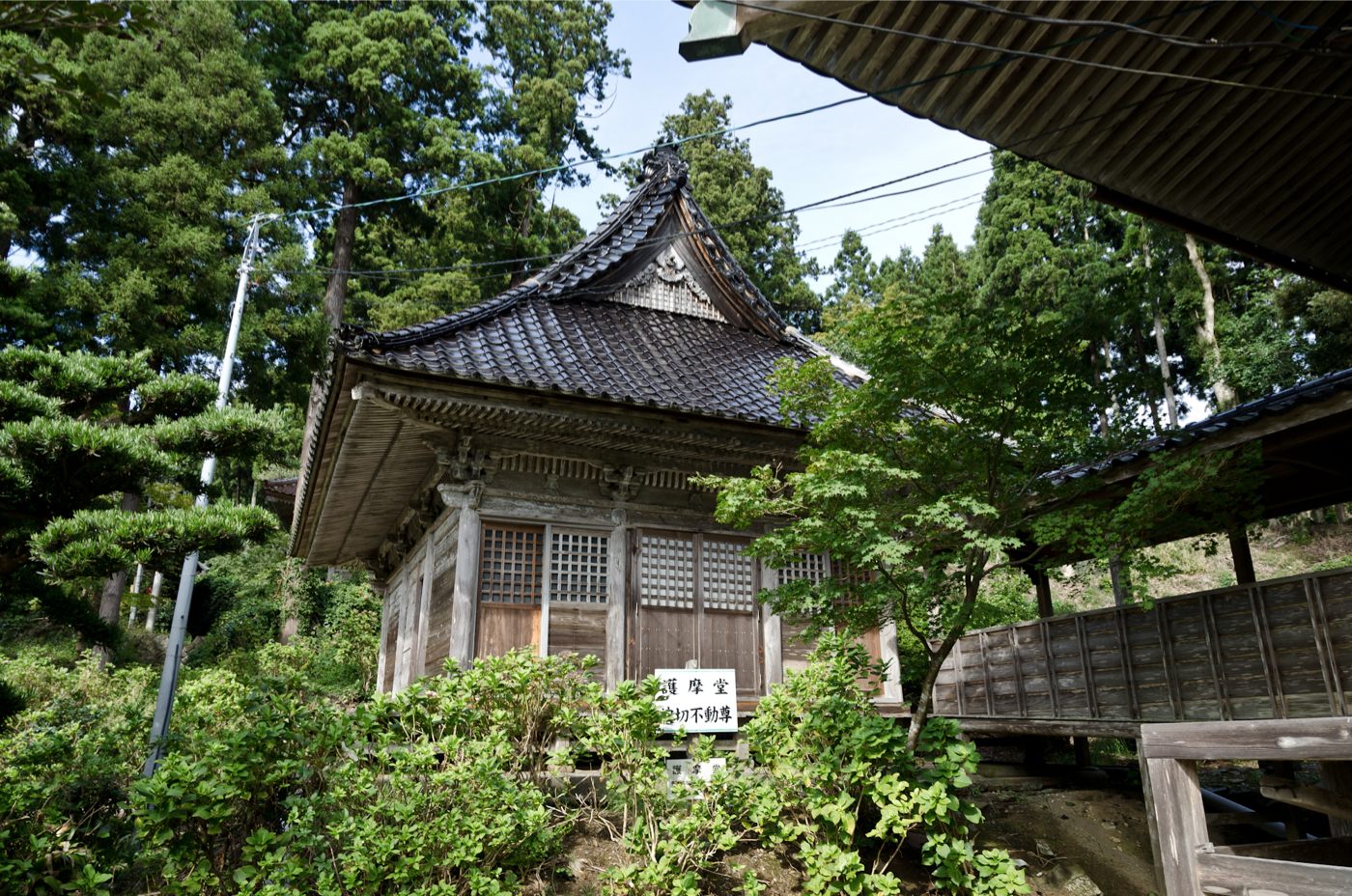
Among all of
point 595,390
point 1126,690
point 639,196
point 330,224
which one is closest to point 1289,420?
point 1126,690

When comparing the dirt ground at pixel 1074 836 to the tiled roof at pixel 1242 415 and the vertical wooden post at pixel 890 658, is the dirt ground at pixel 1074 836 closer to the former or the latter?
the vertical wooden post at pixel 890 658

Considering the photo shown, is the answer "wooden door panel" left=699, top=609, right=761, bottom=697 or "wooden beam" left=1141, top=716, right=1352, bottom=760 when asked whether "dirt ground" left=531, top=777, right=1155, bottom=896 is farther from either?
"wooden beam" left=1141, top=716, right=1352, bottom=760

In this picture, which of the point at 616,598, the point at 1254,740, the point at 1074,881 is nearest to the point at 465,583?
the point at 616,598

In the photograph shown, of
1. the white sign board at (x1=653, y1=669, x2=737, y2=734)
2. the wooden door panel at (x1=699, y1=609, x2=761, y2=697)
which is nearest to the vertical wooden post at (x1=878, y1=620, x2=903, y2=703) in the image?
the wooden door panel at (x1=699, y1=609, x2=761, y2=697)

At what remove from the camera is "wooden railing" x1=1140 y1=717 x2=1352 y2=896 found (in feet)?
12.7

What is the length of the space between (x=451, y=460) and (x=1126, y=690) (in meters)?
7.92

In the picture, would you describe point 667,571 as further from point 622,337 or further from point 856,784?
point 856,784

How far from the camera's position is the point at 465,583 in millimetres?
9625

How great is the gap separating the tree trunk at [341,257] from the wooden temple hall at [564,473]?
50.2 ft

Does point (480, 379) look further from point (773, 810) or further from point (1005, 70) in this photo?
point (1005, 70)

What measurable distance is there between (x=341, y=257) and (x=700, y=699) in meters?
22.4

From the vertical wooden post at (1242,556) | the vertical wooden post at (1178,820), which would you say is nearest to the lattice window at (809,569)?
the vertical wooden post at (1242,556)

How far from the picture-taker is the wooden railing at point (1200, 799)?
12.7ft

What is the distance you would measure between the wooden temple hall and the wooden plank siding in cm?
188
